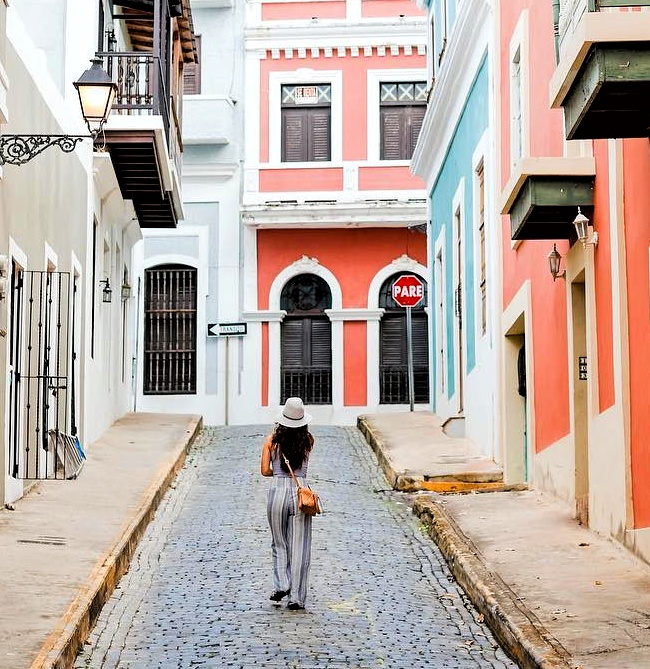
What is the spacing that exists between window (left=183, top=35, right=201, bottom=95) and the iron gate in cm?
1230

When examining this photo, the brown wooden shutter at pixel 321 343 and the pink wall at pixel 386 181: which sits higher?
the pink wall at pixel 386 181

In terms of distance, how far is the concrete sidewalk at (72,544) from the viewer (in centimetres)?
761

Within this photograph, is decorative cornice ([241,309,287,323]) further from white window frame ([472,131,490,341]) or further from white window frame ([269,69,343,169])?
white window frame ([472,131,490,341])

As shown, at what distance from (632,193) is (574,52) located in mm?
2015

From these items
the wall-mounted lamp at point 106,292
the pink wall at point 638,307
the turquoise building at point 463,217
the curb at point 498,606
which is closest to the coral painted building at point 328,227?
the turquoise building at point 463,217

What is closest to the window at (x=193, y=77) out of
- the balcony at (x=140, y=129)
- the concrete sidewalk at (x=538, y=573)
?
the balcony at (x=140, y=129)

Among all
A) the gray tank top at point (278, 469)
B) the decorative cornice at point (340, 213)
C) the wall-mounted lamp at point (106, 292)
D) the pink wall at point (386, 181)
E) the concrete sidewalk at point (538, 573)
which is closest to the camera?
the concrete sidewalk at point (538, 573)

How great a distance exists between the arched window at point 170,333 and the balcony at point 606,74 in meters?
18.0

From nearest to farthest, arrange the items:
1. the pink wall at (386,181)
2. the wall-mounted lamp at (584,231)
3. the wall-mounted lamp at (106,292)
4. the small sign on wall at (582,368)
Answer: the wall-mounted lamp at (584,231) → the small sign on wall at (582,368) → the wall-mounted lamp at (106,292) → the pink wall at (386,181)

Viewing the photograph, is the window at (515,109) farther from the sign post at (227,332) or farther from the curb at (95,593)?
the sign post at (227,332)

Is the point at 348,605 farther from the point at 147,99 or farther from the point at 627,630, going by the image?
the point at 147,99

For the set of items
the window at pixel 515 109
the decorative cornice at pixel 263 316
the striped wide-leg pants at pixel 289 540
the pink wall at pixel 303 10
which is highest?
the pink wall at pixel 303 10

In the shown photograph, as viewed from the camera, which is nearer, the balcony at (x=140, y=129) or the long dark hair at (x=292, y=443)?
the long dark hair at (x=292, y=443)

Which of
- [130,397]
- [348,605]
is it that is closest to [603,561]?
[348,605]
